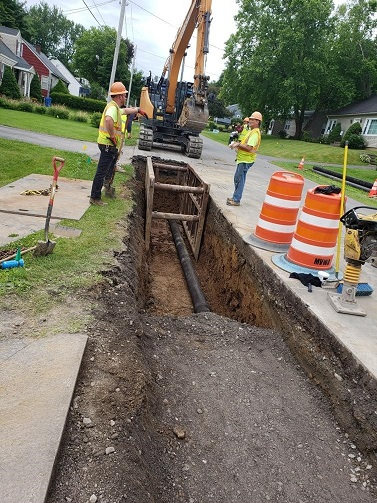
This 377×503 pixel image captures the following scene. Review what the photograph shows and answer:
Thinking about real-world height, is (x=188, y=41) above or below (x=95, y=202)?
above

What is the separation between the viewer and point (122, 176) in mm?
9773

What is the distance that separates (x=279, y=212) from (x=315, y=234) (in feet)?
3.17

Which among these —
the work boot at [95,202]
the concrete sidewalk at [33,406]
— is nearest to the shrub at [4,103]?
the work boot at [95,202]

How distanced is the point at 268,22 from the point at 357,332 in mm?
Answer: 45384

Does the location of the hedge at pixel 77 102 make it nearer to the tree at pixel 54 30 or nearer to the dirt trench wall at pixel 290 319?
the dirt trench wall at pixel 290 319

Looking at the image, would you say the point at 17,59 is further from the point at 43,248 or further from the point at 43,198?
the point at 43,248

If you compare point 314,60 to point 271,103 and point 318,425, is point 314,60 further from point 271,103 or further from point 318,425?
point 318,425

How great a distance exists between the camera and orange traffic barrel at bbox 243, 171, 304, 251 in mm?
5965

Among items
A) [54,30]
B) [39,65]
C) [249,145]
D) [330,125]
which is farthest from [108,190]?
[54,30]

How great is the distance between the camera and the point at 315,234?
520cm

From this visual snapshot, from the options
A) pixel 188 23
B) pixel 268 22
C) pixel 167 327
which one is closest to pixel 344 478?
pixel 167 327

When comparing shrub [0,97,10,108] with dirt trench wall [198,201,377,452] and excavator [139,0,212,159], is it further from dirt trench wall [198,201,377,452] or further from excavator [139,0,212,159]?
dirt trench wall [198,201,377,452]

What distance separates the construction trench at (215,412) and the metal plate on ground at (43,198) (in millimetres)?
2021

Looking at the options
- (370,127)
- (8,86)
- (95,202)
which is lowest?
(95,202)
